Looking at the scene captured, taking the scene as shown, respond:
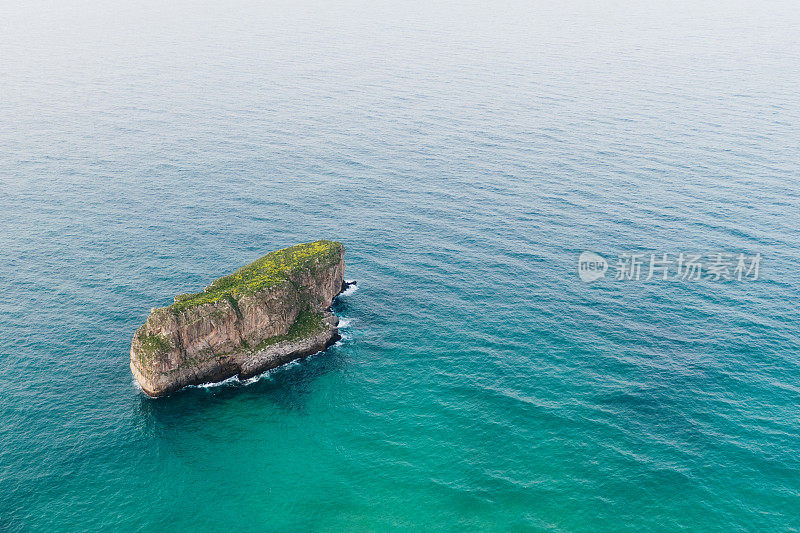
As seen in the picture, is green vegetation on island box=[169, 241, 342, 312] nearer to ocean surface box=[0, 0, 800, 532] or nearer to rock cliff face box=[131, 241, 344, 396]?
rock cliff face box=[131, 241, 344, 396]

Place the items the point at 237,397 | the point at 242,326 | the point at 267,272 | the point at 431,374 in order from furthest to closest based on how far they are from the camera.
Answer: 1. the point at 267,272
2. the point at 242,326
3. the point at 431,374
4. the point at 237,397

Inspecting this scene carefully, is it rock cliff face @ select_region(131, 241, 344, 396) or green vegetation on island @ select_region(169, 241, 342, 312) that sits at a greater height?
green vegetation on island @ select_region(169, 241, 342, 312)

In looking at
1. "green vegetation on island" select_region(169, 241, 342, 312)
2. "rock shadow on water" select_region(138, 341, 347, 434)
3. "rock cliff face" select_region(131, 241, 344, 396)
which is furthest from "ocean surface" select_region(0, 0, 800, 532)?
"green vegetation on island" select_region(169, 241, 342, 312)

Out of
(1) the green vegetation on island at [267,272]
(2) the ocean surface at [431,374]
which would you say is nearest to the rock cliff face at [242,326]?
(1) the green vegetation on island at [267,272]

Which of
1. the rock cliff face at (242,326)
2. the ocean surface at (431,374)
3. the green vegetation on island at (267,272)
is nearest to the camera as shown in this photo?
the ocean surface at (431,374)

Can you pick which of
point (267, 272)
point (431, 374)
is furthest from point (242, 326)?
point (431, 374)

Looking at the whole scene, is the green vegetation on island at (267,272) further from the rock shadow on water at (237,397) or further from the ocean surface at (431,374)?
the rock shadow on water at (237,397)

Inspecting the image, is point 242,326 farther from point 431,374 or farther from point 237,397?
point 431,374

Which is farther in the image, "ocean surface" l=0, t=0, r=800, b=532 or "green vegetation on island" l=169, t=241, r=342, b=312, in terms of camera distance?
"green vegetation on island" l=169, t=241, r=342, b=312
